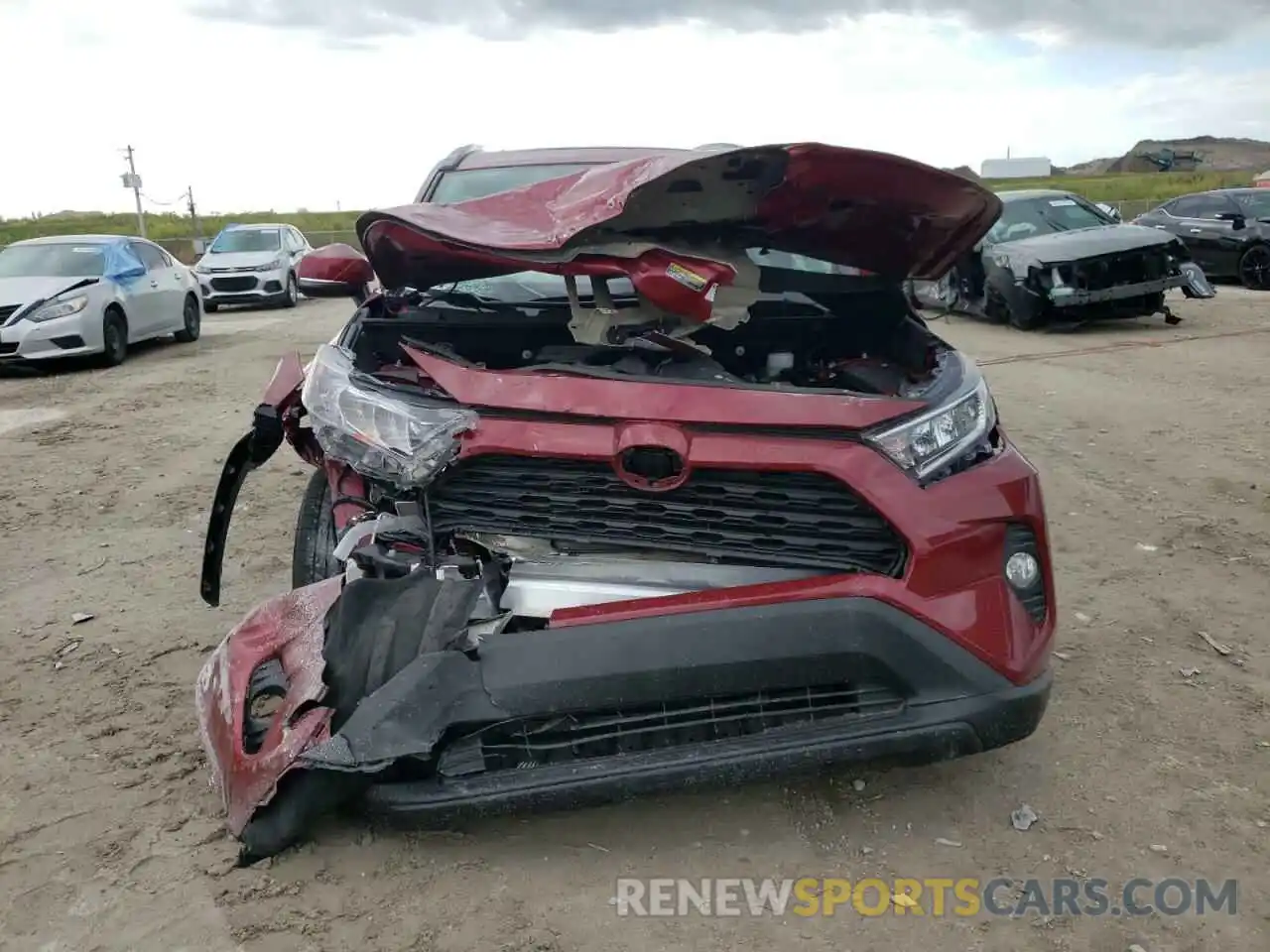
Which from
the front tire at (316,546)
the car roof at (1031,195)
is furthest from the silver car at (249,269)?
the front tire at (316,546)

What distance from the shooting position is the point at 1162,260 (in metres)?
10.7

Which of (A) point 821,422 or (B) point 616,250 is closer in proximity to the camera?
(A) point 821,422

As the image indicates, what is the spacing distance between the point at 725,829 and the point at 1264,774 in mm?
1419

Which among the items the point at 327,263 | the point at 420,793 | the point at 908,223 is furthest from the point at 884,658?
the point at 327,263

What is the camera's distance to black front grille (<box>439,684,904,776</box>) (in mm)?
2260

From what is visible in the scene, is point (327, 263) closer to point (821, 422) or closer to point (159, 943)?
point (821, 422)

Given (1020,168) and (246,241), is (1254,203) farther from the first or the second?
(1020,168)

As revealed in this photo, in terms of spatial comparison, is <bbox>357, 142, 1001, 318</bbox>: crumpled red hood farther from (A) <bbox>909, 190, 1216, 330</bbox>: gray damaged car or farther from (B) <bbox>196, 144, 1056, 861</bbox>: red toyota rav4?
(A) <bbox>909, 190, 1216, 330</bbox>: gray damaged car

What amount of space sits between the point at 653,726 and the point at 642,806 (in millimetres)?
465

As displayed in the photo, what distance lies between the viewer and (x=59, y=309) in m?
10.4

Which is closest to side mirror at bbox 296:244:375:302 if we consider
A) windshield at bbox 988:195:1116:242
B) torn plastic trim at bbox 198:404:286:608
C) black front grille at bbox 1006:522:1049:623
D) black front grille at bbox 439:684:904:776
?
torn plastic trim at bbox 198:404:286:608

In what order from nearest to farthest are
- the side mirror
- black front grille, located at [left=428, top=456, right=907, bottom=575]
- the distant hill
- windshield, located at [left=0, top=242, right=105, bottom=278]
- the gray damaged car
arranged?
black front grille, located at [left=428, top=456, right=907, bottom=575]
the side mirror
the gray damaged car
windshield, located at [left=0, top=242, right=105, bottom=278]
the distant hill

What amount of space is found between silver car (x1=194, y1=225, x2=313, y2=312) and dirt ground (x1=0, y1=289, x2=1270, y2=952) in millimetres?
12937

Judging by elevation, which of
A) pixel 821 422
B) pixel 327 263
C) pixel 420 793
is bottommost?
pixel 420 793
